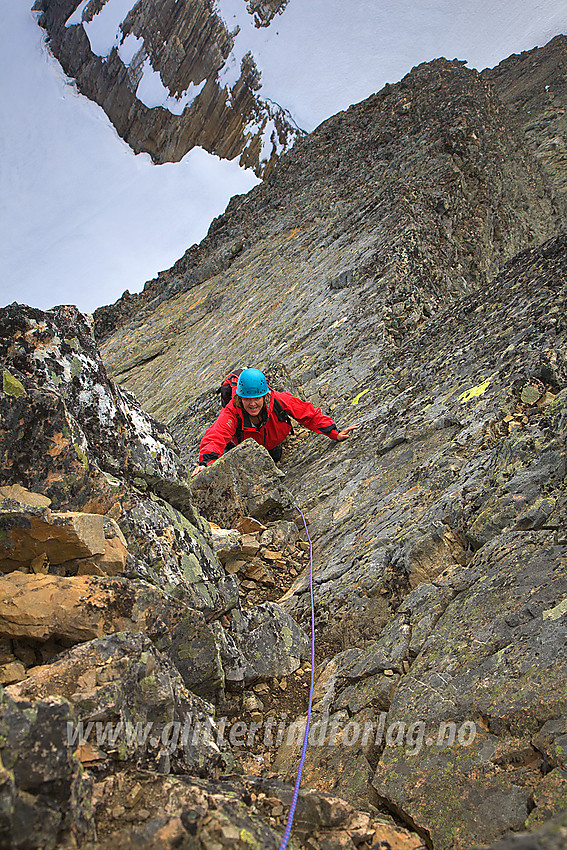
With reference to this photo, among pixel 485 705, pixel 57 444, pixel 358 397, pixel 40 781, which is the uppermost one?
pixel 57 444

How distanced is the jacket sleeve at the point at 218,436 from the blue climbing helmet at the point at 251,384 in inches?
17.1

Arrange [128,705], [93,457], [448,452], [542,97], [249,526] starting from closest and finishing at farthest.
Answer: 1. [128,705]
2. [93,457]
3. [448,452]
4. [249,526]
5. [542,97]

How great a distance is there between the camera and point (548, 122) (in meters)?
25.3

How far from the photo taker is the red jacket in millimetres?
7835

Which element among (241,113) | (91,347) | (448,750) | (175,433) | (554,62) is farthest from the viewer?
(241,113)

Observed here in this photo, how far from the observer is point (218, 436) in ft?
25.7

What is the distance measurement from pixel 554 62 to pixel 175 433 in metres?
32.1

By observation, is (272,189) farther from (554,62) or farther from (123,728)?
(123,728)

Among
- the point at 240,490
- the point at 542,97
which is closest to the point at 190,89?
the point at 542,97

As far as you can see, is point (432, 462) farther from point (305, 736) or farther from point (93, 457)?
point (93, 457)

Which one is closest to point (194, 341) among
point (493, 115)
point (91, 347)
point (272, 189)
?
point (272, 189)

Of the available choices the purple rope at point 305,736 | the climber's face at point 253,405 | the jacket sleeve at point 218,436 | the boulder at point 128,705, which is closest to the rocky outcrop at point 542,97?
the climber's face at point 253,405

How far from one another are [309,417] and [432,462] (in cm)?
262

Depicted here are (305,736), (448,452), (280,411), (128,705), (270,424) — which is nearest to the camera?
(128,705)
